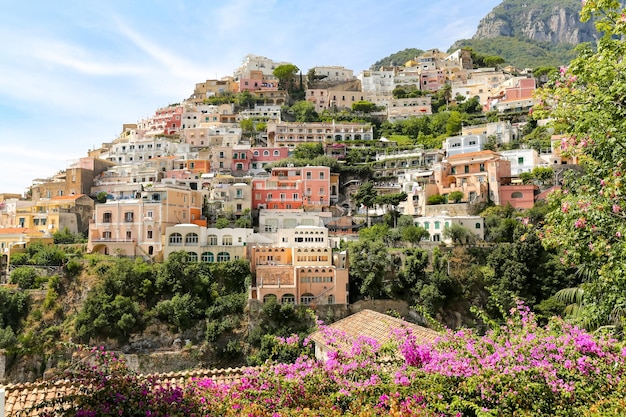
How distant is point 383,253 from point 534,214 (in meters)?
10.9

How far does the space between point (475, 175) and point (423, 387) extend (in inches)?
1231

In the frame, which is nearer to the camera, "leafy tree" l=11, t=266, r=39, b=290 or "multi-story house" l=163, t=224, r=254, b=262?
"leafy tree" l=11, t=266, r=39, b=290

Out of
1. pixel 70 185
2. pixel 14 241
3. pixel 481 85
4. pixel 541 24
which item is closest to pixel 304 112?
pixel 481 85

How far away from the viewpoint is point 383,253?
27.4 meters

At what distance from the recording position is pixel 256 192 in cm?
3722

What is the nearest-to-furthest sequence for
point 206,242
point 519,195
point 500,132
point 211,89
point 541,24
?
point 206,242
point 519,195
point 500,132
point 211,89
point 541,24

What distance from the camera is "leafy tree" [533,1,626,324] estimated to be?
6.29 meters

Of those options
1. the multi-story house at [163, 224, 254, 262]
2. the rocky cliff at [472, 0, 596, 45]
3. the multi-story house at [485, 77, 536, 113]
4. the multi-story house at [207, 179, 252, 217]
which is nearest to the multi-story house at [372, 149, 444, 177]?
the multi-story house at [207, 179, 252, 217]

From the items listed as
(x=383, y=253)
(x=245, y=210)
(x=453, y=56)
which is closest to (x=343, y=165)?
(x=245, y=210)

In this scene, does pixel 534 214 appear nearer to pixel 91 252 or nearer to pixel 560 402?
pixel 560 402

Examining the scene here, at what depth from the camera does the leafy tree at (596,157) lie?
20.6ft

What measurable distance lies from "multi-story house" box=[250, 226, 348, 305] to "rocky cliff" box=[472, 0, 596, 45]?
138740 mm

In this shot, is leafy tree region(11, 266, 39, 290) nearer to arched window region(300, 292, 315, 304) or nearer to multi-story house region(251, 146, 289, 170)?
arched window region(300, 292, 315, 304)

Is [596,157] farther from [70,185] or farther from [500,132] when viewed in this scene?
[70,185]
